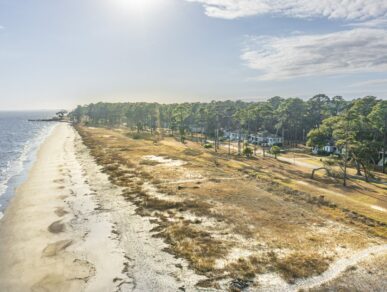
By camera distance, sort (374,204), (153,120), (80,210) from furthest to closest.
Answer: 1. (153,120)
2. (374,204)
3. (80,210)

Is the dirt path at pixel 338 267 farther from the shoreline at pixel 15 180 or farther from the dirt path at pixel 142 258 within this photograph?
the shoreline at pixel 15 180

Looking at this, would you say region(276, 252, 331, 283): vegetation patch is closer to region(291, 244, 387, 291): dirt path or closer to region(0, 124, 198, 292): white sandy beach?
region(291, 244, 387, 291): dirt path

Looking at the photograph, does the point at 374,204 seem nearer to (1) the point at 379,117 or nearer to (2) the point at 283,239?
(2) the point at 283,239

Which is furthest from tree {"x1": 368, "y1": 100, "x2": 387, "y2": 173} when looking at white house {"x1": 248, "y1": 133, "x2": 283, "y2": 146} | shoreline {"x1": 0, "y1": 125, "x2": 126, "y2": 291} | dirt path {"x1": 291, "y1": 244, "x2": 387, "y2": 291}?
shoreline {"x1": 0, "y1": 125, "x2": 126, "y2": 291}

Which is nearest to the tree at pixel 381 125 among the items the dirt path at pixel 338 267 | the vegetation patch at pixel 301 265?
the dirt path at pixel 338 267

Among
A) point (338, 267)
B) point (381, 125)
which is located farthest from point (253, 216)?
point (381, 125)

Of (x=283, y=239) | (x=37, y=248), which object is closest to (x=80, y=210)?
(x=37, y=248)

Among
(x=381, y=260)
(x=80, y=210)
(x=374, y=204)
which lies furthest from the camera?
(x=374, y=204)
